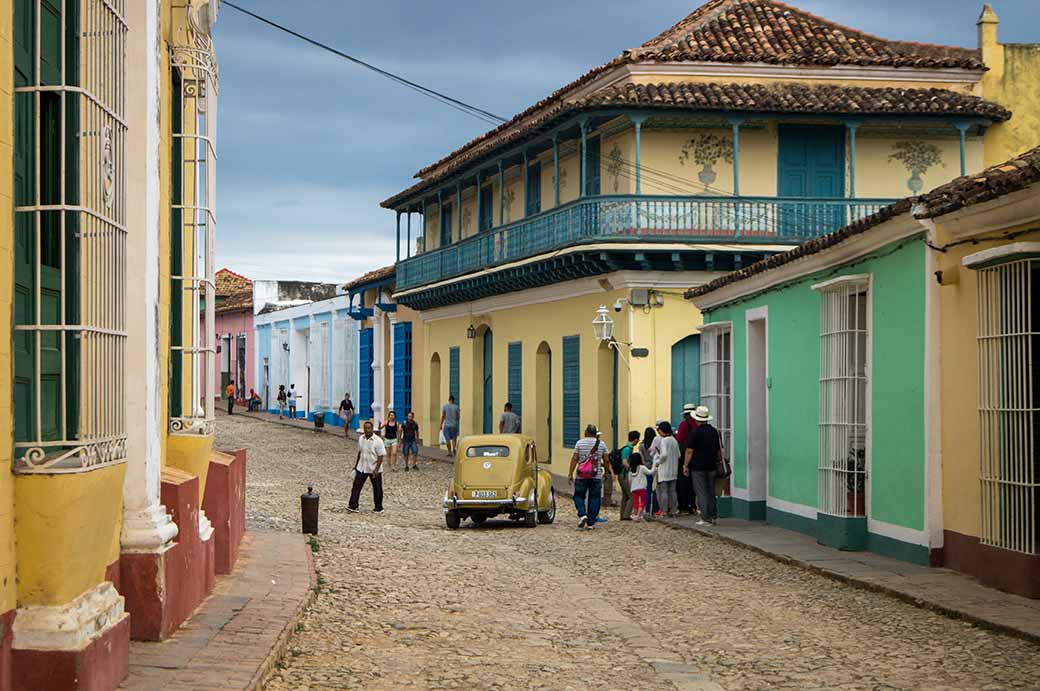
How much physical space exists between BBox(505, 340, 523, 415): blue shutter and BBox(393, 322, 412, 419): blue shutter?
31.1 ft

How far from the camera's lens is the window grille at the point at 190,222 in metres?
10.6

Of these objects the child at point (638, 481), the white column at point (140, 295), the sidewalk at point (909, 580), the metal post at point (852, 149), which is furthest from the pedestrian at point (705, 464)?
the white column at point (140, 295)

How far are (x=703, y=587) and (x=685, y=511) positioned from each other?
8.19 m

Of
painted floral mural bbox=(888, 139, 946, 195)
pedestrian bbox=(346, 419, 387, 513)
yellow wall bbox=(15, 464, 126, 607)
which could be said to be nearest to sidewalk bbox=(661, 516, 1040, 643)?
pedestrian bbox=(346, 419, 387, 513)

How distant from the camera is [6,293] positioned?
19.8 feet

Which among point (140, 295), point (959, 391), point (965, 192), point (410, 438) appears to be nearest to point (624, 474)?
point (959, 391)

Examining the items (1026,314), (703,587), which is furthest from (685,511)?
(1026,314)

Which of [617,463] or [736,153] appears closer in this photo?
[617,463]

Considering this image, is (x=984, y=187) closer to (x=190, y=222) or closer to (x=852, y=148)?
(x=190, y=222)

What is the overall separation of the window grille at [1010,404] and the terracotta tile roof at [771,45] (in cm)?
1517

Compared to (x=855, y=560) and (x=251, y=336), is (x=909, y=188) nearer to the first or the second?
(x=855, y=560)

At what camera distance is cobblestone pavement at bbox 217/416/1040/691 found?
8.82 metres

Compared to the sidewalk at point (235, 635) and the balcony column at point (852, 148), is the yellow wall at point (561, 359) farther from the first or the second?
the sidewalk at point (235, 635)

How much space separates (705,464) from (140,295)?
461 inches
